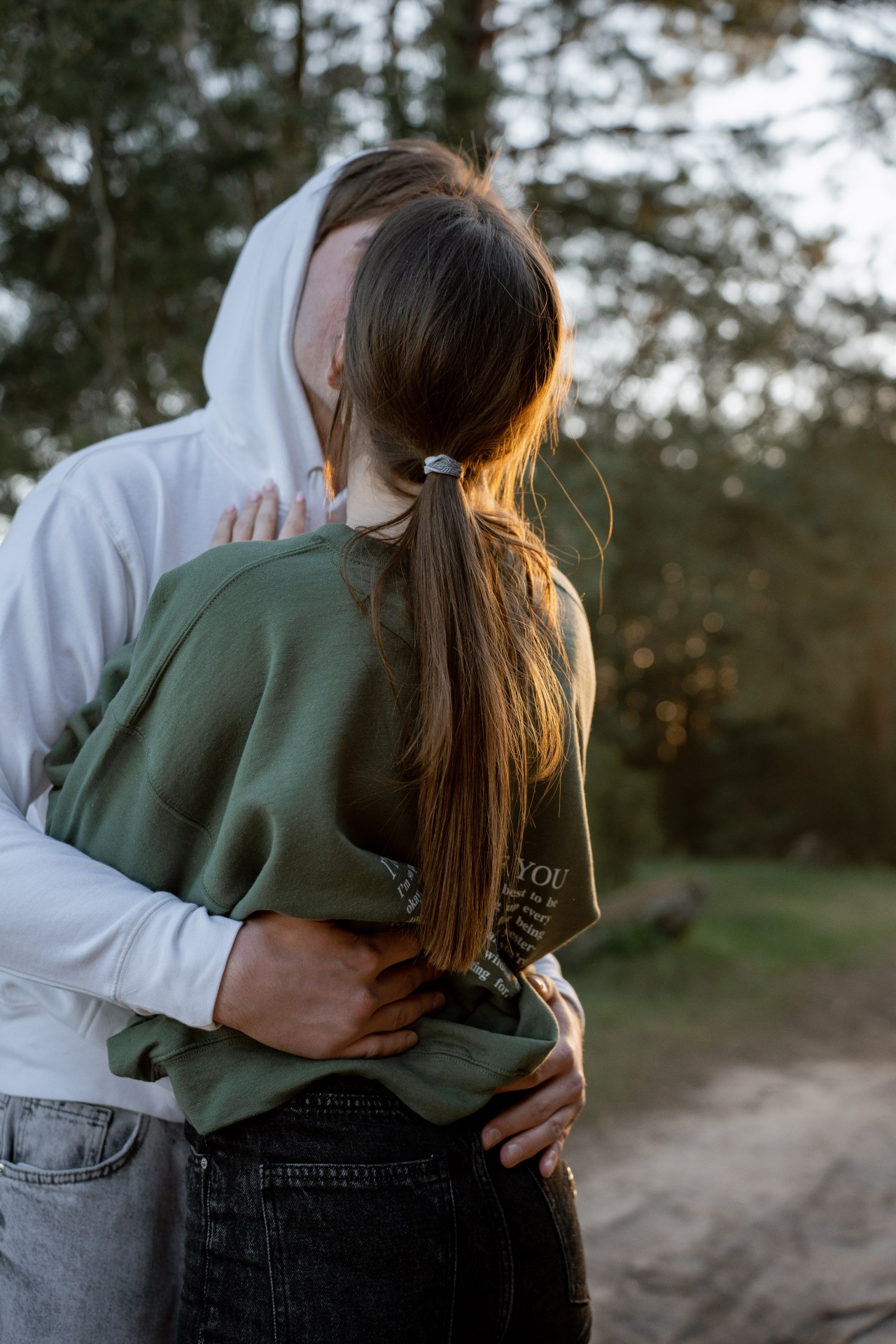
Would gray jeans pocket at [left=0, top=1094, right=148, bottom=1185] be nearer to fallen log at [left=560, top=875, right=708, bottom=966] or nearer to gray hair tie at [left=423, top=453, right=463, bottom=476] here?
gray hair tie at [left=423, top=453, right=463, bottom=476]

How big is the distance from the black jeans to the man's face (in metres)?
0.90

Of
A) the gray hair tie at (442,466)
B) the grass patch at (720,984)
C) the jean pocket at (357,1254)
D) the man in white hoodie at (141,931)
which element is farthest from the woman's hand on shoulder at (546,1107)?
the grass patch at (720,984)

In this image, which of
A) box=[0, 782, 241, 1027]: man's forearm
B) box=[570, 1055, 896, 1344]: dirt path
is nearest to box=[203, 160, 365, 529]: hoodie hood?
box=[0, 782, 241, 1027]: man's forearm

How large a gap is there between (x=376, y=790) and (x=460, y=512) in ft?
0.91

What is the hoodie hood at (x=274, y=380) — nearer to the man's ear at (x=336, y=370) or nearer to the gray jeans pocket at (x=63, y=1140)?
the man's ear at (x=336, y=370)

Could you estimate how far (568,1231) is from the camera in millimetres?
1194

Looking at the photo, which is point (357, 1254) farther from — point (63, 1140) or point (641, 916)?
point (641, 916)

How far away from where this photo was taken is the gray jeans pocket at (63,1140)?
121cm

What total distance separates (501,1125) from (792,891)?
34.7ft

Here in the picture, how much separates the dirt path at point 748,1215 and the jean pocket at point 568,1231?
5.99ft

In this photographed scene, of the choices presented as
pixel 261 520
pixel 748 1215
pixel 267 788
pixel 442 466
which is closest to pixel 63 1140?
pixel 267 788

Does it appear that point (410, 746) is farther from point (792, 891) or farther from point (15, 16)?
point (792, 891)

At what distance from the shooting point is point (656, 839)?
29.8 feet

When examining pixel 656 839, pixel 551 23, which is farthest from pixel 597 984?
pixel 551 23
